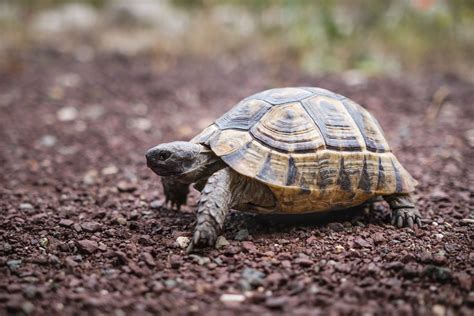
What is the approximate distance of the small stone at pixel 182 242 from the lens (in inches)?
111

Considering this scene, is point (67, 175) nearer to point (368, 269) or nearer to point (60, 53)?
point (368, 269)

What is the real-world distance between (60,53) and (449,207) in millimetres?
9181

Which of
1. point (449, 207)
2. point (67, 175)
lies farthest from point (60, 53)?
point (449, 207)

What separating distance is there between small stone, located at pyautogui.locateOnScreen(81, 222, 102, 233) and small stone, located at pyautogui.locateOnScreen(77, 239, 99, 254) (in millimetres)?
270

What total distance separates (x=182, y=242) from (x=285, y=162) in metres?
0.84

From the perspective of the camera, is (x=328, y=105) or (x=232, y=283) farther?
(x=328, y=105)

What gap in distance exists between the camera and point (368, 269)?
2457 mm

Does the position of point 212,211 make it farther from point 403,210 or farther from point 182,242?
point 403,210

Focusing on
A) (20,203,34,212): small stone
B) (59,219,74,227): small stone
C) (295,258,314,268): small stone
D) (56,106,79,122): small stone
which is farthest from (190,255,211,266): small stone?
(56,106,79,122): small stone

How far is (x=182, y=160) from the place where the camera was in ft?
9.71

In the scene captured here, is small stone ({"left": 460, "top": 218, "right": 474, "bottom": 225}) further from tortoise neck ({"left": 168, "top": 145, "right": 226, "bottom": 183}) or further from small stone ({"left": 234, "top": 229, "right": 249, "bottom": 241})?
tortoise neck ({"left": 168, "top": 145, "right": 226, "bottom": 183})

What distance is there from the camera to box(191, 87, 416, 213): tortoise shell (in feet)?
9.51

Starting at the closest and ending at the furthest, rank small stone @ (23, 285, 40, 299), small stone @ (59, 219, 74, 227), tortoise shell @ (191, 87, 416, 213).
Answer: small stone @ (23, 285, 40, 299)
tortoise shell @ (191, 87, 416, 213)
small stone @ (59, 219, 74, 227)

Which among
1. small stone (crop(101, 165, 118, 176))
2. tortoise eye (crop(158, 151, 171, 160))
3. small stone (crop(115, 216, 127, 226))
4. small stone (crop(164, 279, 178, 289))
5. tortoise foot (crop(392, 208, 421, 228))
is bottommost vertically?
Result: small stone (crop(164, 279, 178, 289))
